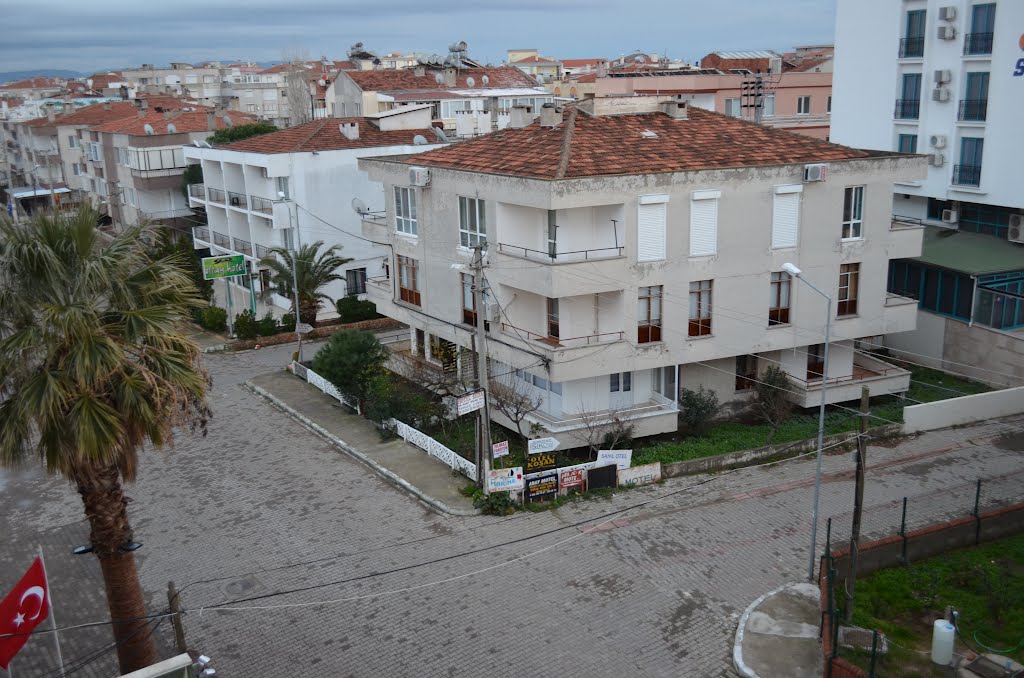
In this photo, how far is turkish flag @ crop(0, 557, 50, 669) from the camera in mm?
14602

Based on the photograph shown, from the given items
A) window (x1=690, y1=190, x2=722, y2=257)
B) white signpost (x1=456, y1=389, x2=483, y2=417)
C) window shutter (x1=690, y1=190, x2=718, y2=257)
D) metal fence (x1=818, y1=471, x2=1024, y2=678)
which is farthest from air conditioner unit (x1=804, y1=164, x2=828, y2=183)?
white signpost (x1=456, y1=389, x2=483, y2=417)

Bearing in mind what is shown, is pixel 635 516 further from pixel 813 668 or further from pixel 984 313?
pixel 984 313

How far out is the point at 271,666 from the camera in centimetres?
1761

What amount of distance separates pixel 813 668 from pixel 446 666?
6.67 m

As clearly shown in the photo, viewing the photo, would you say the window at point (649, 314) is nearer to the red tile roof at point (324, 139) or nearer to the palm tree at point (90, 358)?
the palm tree at point (90, 358)

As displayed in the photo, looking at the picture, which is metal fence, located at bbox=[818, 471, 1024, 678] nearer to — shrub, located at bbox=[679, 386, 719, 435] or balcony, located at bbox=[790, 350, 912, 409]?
balcony, located at bbox=[790, 350, 912, 409]

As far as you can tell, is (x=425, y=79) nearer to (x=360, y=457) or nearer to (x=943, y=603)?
(x=360, y=457)

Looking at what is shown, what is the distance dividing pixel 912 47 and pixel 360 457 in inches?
1074

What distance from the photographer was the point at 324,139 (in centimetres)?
4412

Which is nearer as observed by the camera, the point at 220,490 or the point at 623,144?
the point at 220,490

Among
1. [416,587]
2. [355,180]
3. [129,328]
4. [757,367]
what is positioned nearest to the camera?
[129,328]

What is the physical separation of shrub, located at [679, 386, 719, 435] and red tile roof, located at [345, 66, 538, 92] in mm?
39445

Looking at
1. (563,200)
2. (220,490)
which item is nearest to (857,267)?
(563,200)

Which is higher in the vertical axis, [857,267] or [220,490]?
[857,267]
